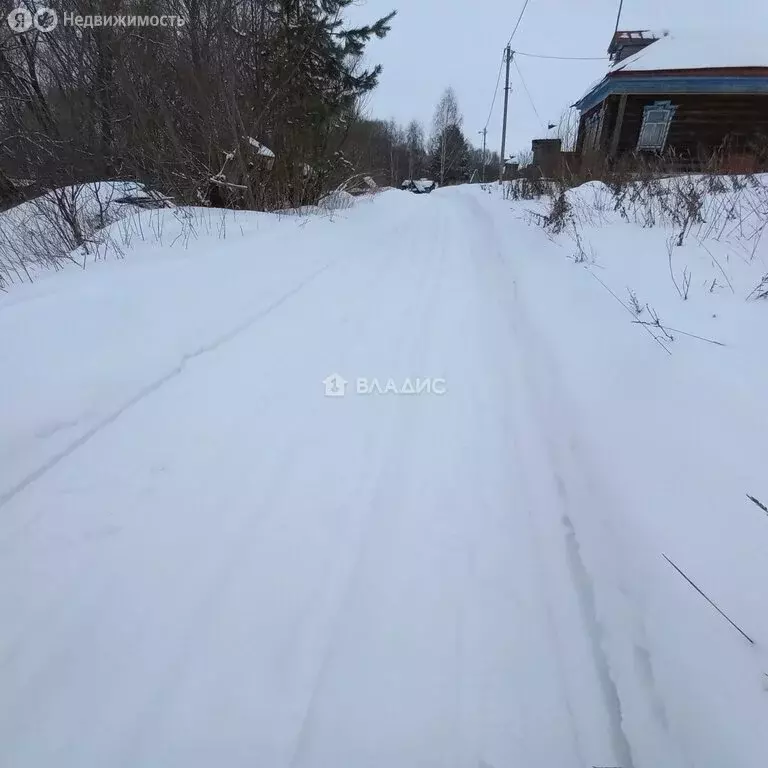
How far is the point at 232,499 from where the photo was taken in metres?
1.71

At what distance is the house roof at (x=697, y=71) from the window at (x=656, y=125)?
0.49 m

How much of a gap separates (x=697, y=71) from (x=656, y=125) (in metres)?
1.75

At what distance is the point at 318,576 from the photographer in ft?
4.66

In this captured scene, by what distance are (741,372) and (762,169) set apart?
10.9 meters

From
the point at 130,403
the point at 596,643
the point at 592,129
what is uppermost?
the point at 592,129

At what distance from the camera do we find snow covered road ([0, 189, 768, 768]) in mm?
1045

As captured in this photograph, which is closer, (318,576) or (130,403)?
(318,576)

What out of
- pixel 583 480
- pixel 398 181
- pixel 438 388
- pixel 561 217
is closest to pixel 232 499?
pixel 438 388

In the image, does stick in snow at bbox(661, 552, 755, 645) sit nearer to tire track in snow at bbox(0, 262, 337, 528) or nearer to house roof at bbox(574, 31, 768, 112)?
tire track in snow at bbox(0, 262, 337, 528)

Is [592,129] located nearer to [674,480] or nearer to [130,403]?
[674,480]

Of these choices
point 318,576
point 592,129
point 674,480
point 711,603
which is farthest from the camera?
point 592,129

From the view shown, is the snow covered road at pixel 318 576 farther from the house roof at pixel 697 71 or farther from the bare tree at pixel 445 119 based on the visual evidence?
the bare tree at pixel 445 119

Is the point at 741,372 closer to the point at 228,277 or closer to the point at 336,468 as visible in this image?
the point at 336,468

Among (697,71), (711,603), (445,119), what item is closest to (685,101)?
(697,71)
